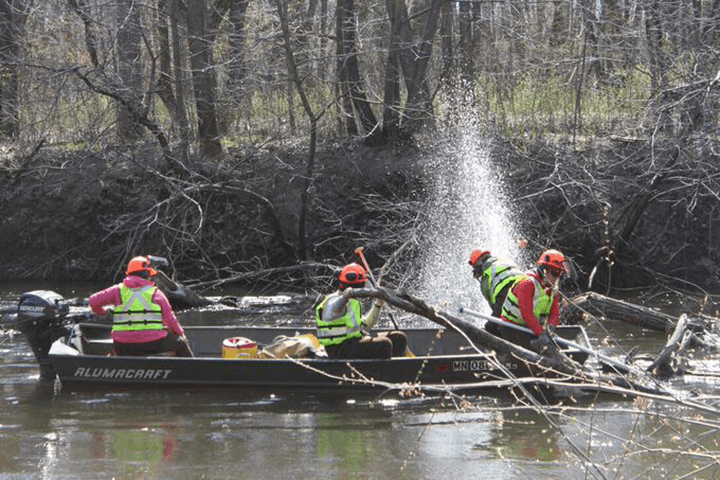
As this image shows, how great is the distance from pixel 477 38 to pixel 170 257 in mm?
8839

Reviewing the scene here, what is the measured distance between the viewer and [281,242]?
1928 centimetres

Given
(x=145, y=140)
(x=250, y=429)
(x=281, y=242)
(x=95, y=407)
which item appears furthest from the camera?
(x=145, y=140)

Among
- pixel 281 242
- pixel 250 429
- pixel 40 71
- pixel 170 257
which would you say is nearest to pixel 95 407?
pixel 250 429

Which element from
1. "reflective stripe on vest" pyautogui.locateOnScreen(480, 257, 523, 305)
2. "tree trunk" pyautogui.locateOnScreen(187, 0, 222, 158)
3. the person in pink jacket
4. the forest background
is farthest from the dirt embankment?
the person in pink jacket

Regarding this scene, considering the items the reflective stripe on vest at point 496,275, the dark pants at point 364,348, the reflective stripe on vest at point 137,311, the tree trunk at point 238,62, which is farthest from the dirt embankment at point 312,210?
the dark pants at point 364,348

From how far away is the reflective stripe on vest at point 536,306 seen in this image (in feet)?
35.4

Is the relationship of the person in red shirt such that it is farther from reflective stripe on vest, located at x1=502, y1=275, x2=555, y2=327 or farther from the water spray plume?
the water spray plume

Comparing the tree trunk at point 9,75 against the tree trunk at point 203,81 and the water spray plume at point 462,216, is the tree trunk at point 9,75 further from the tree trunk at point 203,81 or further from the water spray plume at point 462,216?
the water spray plume at point 462,216

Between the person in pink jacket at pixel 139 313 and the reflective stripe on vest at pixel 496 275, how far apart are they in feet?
11.8

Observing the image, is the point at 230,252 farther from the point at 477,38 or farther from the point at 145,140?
the point at 477,38

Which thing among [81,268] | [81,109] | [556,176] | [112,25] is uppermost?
[112,25]

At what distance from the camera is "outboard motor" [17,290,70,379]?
1198cm

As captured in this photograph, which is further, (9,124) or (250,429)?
(9,124)

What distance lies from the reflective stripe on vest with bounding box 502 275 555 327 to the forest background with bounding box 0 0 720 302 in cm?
530
